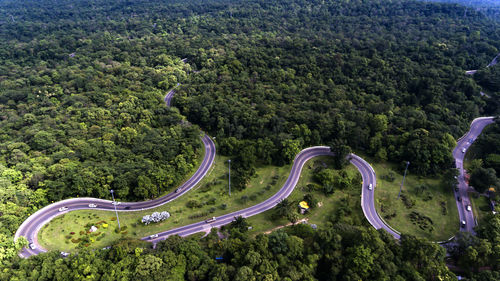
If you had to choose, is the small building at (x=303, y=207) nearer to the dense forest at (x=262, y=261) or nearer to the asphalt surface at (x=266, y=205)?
the asphalt surface at (x=266, y=205)

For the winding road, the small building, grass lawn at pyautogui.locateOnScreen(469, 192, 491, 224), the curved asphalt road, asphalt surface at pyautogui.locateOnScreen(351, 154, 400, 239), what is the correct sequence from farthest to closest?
the small building
grass lawn at pyautogui.locateOnScreen(469, 192, 491, 224)
asphalt surface at pyautogui.locateOnScreen(351, 154, 400, 239)
the winding road
the curved asphalt road

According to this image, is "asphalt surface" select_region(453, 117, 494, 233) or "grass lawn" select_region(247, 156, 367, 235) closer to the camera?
"grass lawn" select_region(247, 156, 367, 235)

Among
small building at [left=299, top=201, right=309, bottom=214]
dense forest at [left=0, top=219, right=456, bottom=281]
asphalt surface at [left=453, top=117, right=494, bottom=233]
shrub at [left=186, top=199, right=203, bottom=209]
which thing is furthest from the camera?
shrub at [left=186, top=199, right=203, bottom=209]

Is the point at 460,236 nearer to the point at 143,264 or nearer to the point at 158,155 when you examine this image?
the point at 143,264

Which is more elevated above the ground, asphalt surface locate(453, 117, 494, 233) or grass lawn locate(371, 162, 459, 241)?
asphalt surface locate(453, 117, 494, 233)

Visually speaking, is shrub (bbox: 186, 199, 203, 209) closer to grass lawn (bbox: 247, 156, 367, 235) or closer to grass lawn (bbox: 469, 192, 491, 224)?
grass lawn (bbox: 247, 156, 367, 235)

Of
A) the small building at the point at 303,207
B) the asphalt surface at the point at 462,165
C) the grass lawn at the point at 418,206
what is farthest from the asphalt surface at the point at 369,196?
the asphalt surface at the point at 462,165

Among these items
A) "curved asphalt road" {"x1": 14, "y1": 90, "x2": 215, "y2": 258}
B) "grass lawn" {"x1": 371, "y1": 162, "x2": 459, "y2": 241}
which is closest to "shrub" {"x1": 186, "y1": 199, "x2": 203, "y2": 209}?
"curved asphalt road" {"x1": 14, "y1": 90, "x2": 215, "y2": 258}
